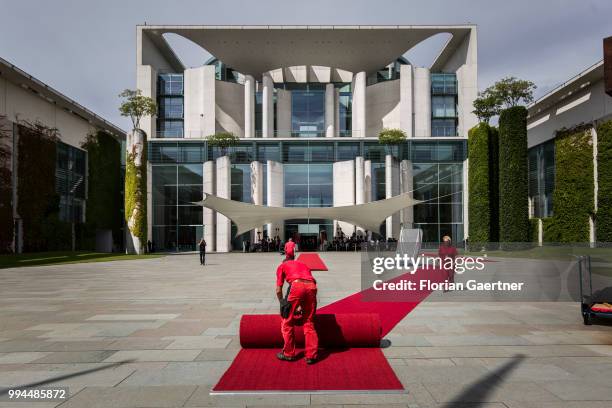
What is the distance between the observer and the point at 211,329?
7133 mm

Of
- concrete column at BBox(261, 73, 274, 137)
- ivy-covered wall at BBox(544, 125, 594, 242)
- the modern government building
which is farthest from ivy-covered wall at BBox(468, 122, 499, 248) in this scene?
concrete column at BBox(261, 73, 274, 137)

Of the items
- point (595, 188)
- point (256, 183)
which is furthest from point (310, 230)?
point (595, 188)

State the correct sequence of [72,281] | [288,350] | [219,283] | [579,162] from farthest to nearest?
1. [579,162]
2. [72,281]
3. [219,283]
4. [288,350]

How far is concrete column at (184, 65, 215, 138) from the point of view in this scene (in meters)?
44.1

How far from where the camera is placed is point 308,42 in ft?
142

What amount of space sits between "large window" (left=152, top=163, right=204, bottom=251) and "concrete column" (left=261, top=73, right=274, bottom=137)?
7236 mm

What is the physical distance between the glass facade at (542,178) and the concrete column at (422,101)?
960 cm

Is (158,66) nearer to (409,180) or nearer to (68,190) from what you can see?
(68,190)

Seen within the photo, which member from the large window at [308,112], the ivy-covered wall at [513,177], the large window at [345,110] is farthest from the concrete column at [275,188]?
the ivy-covered wall at [513,177]

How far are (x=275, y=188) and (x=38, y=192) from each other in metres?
17.9

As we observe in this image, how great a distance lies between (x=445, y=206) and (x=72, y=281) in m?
32.9

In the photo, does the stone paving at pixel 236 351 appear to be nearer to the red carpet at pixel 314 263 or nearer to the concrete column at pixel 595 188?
the red carpet at pixel 314 263

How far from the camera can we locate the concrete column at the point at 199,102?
145ft

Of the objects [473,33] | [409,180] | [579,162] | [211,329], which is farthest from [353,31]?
[211,329]
